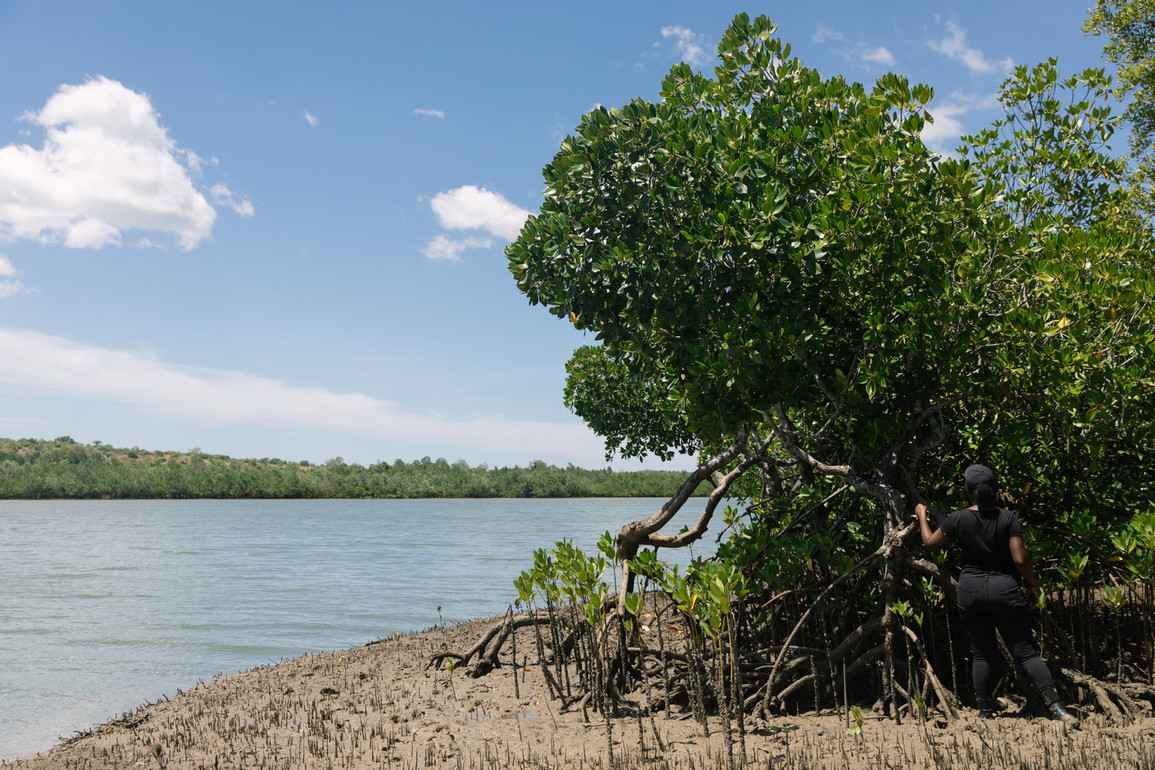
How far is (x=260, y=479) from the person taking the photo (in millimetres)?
83000

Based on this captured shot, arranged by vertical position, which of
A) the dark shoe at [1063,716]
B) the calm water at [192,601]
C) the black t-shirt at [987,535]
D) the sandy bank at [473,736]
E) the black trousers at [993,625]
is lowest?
the calm water at [192,601]

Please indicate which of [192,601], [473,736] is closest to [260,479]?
[192,601]

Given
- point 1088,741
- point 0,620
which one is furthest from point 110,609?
point 1088,741

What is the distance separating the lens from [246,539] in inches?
1495

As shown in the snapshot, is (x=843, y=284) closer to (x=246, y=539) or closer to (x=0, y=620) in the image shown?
(x=0, y=620)

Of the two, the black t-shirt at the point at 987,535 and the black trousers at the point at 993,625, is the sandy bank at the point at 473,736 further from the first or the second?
the black t-shirt at the point at 987,535

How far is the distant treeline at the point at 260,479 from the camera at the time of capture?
79250mm

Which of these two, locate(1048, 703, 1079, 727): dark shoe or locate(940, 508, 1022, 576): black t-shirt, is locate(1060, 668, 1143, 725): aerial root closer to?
locate(1048, 703, 1079, 727): dark shoe

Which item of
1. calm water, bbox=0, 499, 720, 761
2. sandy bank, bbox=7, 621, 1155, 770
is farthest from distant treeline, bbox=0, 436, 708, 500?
sandy bank, bbox=7, 621, 1155, 770

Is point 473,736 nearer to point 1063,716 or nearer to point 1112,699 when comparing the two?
point 1063,716

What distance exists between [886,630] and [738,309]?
103 inches

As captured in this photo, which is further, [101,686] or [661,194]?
[101,686]

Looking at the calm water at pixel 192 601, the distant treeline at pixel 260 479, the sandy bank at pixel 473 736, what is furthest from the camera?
the distant treeline at pixel 260 479

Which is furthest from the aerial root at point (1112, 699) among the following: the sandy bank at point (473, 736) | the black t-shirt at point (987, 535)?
the black t-shirt at point (987, 535)
